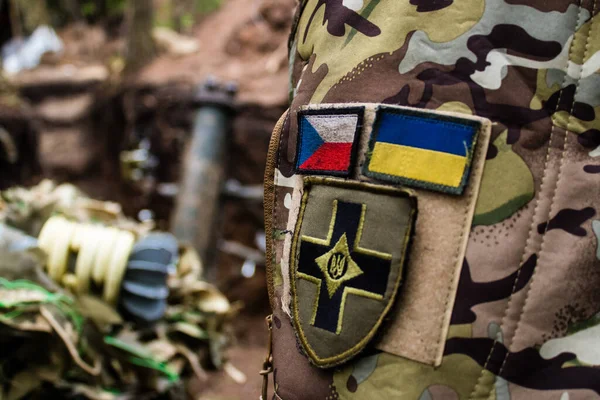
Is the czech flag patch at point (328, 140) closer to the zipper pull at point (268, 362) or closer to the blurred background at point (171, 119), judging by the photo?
the zipper pull at point (268, 362)

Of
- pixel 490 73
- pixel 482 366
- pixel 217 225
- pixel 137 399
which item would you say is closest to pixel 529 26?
pixel 490 73

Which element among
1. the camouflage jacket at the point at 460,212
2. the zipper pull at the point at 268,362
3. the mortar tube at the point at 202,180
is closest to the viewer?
the camouflage jacket at the point at 460,212

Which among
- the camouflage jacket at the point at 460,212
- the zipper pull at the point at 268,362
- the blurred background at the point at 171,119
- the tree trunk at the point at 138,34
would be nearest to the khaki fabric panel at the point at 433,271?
the camouflage jacket at the point at 460,212

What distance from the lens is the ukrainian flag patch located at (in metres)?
0.48

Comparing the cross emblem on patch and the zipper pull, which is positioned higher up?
the cross emblem on patch

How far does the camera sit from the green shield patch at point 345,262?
50 cm

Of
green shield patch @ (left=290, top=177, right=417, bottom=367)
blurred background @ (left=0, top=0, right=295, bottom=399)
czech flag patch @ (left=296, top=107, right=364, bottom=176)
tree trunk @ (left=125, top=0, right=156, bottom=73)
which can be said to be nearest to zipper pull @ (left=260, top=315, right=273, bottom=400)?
green shield patch @ (left=290, top=177, right=417, bottom=367)

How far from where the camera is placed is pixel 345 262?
519 millimetres

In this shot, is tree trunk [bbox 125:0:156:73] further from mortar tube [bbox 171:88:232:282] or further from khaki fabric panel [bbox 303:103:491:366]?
khaki fabric panel [bbox 303:103:491:366]

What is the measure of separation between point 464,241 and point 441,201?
4 centimetres

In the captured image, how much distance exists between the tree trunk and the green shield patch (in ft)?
10.9

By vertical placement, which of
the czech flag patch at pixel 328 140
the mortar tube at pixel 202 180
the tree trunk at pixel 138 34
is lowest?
the mortar tube at pixel 202 180

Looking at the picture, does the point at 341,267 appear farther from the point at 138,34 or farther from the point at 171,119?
the point at 138,34

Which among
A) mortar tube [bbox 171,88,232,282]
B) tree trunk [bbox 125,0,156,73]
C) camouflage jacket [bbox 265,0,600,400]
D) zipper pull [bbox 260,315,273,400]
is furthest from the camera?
tree trunk [bbox 125,0,156,73]
